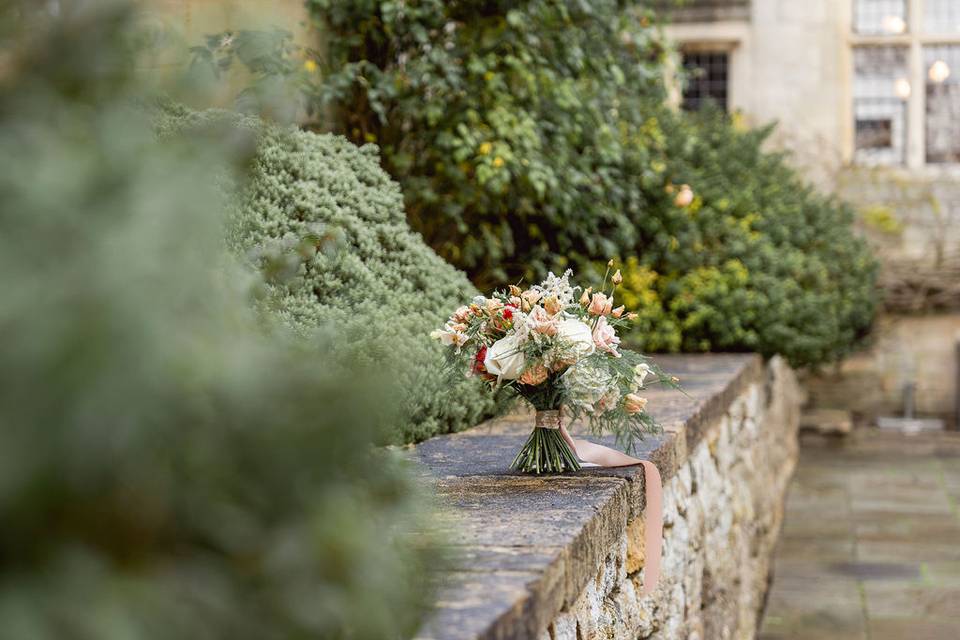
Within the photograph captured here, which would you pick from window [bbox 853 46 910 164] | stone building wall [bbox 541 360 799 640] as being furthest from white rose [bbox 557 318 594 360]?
window [bbox 853 46 910 164]

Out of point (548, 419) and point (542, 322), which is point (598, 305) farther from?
point (548, 419)

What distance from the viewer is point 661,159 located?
25.3 feet

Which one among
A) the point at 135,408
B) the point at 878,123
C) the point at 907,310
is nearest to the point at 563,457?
the point at 135,408

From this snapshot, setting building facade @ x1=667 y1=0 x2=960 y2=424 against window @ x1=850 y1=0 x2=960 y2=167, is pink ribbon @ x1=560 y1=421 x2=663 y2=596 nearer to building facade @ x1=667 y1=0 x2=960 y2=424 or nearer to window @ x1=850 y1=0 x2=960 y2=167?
building facade @ x1=667 y1=0 x2=960 y2=424

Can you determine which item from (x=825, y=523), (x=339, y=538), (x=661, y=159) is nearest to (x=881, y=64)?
(x=661, y=159)

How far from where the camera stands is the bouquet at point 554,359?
8.56 feet

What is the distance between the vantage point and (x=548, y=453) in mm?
2814

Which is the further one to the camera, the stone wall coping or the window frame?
the window frame

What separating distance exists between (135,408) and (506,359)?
190 cm

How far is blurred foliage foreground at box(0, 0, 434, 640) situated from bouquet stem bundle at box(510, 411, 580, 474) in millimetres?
1833

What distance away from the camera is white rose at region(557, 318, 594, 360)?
2.59 metres

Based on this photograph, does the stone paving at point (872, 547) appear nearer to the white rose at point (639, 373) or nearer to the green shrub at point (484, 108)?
the green shrub at point (484, 108)

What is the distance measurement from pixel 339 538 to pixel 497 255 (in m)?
5.47

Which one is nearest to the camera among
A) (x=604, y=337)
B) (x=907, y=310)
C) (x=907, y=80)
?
(x=604, y=337)
